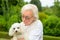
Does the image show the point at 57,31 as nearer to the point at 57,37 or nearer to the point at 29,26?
the point at 57,37

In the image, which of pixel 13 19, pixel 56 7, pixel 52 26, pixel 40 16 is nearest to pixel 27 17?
pixel 56 7

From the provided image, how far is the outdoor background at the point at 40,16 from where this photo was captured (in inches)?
240

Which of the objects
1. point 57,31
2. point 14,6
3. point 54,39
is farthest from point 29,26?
point 14,6

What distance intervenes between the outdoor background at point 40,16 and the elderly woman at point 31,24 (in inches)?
191

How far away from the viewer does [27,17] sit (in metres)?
0.99

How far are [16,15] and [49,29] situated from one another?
115 centimetres

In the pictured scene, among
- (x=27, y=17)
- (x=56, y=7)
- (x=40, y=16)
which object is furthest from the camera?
(x=40, y=16)

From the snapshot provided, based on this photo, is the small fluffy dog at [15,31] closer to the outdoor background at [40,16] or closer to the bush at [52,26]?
the outdoor background at [40,16]

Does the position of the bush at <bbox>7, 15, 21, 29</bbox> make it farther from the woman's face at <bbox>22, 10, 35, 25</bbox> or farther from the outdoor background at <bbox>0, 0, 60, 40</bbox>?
the woman's face at <bbox>22, 10, 35, 25</bbox>

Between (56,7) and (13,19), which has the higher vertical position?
(56,7)

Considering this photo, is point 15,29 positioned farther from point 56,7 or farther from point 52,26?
point 52,26

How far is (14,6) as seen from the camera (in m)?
6.84

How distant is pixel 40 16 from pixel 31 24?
5.42m

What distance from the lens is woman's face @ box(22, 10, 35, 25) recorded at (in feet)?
3.25
